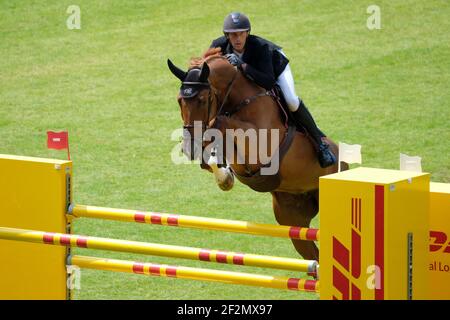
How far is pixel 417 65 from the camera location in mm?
15031

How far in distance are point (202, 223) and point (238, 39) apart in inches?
66.3

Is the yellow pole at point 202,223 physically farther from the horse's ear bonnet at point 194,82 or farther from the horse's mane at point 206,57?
the horse's mane at point 206,57

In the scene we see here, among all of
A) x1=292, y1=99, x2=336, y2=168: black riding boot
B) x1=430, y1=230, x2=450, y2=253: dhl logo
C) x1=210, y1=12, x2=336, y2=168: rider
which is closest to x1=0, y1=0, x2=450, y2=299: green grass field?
x1=292, y1=99, x2=336, y2=168: black riding boot

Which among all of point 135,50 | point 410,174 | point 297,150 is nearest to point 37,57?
point 135,50

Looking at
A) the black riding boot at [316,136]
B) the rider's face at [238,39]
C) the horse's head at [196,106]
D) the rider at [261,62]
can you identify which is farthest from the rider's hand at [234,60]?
the black riding boot at [316,136]

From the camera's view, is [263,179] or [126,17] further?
[126,17]

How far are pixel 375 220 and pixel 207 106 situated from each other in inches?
80.7

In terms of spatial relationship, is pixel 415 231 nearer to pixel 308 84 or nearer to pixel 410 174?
pixel 410 174

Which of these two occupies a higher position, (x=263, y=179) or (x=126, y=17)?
(x=126, y=17)

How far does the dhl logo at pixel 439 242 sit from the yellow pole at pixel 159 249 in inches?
34.9

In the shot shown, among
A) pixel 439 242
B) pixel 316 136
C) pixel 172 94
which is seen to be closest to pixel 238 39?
pixel 316 136

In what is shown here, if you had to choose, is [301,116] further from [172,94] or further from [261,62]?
[172,94]

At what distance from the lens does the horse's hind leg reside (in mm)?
8805

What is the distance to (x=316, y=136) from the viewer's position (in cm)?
864
